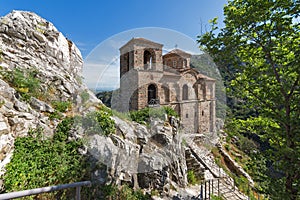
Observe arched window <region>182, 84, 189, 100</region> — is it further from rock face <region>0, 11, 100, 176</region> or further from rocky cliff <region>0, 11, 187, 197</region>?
rock face <region>0, 11, 100, 176</region>

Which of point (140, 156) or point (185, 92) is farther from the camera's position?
point (185, 92)

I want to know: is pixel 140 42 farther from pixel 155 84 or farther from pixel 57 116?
pixel 57 116

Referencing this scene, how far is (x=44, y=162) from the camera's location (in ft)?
12.6

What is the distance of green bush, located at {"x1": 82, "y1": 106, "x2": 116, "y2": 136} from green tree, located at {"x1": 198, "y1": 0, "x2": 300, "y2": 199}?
382 centimetres

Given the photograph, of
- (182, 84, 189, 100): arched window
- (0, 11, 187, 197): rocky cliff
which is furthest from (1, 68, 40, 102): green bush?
(182, 84, 189, 100): arched window

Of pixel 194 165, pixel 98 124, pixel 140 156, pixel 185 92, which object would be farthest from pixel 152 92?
pixel 98 124

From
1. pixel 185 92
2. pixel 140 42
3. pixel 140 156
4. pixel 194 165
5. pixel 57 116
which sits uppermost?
pixel 140 42

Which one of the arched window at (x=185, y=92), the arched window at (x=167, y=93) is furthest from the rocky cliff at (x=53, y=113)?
the arched window at (x=185, y=92)

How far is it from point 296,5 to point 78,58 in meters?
11.7

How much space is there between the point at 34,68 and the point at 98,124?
12.3ft

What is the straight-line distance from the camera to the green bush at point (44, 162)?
332 cm

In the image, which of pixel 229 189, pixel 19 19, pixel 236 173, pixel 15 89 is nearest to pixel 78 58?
pixel 19 19

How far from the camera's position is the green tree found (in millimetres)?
2959

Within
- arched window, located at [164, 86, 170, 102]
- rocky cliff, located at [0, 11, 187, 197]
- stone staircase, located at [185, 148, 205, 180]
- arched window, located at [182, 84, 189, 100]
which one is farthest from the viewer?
arched window, located at [182, 84, 189, 100]
